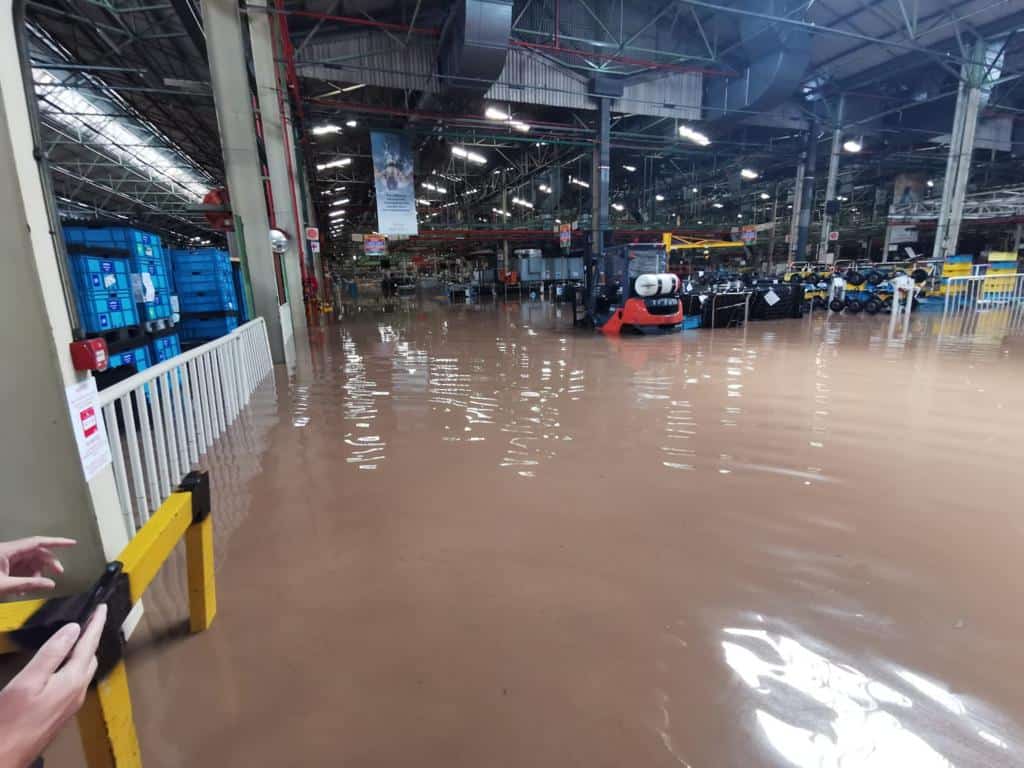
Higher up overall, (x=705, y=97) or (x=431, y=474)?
(x=705, y=97)

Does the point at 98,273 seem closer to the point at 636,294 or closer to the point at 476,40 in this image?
the point at 636,294

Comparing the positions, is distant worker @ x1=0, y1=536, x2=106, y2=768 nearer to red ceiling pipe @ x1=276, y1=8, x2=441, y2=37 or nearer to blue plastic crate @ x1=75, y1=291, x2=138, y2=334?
blue plastic crate @ x1=75, y1=291, x2=138, y2=334

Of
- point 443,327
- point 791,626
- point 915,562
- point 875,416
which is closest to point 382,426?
point 791,626

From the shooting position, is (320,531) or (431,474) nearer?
(320,531)

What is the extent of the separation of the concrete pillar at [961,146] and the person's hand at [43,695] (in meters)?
21.9

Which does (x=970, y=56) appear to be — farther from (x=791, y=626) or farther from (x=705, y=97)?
(x=791, y=626)

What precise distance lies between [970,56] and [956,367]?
14904 millimetres

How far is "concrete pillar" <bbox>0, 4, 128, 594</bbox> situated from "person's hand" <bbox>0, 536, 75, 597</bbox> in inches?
8.4

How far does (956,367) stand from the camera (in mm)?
6816

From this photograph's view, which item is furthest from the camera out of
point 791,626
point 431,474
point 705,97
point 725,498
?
point 705,97

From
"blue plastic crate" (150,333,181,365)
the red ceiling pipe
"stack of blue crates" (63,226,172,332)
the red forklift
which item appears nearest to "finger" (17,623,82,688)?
"stack of blue crates" (63,226,172,332)

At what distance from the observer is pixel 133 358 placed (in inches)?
200

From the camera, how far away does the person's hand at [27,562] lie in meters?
1.28

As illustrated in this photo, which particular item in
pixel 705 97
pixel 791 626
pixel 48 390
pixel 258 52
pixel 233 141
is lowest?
pixel 791 626
